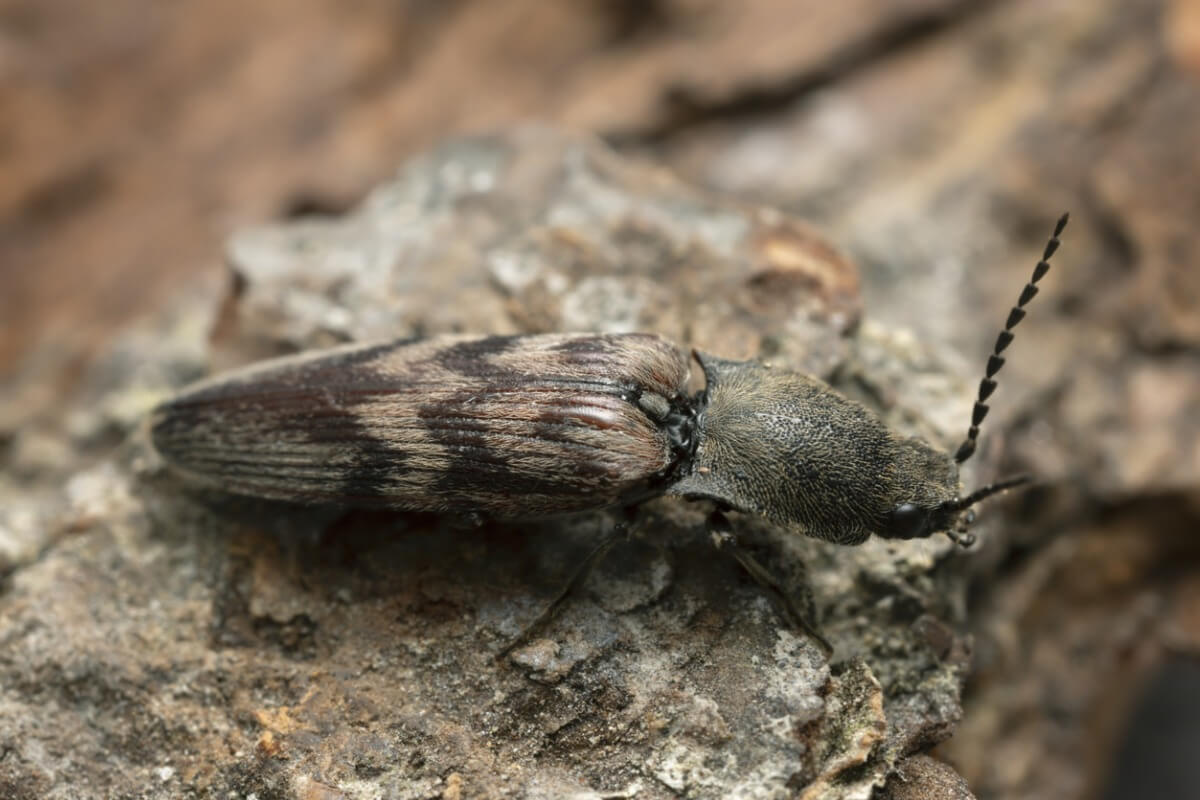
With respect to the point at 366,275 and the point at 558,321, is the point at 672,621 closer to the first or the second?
the point at 558,321

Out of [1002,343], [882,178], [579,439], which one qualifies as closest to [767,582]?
[579,439]

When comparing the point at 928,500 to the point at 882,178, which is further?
the point at 882,178

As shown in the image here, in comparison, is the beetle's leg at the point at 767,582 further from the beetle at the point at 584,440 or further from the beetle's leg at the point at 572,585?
the beetle's leg at the point at 572,585

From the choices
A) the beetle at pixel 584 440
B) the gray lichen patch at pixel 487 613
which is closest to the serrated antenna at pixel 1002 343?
the beetle at pixel 584 440

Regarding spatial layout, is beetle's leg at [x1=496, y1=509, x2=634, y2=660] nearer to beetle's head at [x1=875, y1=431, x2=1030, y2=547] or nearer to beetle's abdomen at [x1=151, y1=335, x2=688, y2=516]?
beetle's abdomen at [x1=151, y1=335, x2=688, y2=516]

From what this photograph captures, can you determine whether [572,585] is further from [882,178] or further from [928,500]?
[882,178]

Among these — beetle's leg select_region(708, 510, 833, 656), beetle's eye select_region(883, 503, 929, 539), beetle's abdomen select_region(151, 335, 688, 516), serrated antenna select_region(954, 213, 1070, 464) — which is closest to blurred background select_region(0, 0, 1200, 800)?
serrated antenna select_region(954, 213, 1070, 464)
